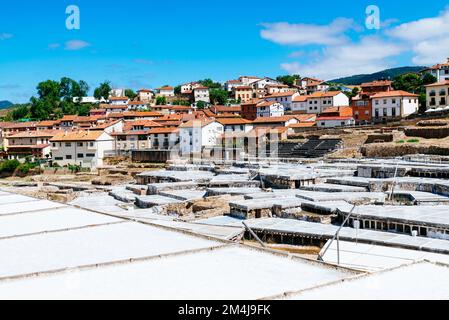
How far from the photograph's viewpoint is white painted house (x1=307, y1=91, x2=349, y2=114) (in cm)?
7062

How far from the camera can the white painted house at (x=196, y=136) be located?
2267 inches

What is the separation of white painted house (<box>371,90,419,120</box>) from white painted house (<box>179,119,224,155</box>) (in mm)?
17525

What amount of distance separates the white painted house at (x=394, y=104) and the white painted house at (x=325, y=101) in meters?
11.9

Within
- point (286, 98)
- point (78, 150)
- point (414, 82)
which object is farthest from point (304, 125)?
point (78, 150)

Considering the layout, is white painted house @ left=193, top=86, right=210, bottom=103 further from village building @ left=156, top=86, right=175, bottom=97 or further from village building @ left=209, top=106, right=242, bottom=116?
village building @ left=209, top=106, right=242, bottom=116

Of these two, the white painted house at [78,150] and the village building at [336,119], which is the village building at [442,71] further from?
the white painted house at [78,150]

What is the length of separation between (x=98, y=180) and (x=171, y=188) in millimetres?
13784

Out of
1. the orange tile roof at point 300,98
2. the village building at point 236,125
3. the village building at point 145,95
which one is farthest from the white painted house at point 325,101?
the village building at point 145,95

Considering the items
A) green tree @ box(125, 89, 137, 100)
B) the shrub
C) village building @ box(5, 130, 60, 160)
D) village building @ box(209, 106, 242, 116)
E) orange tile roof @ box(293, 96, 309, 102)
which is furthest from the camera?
green tree @ box(125, 89, 137, 100)

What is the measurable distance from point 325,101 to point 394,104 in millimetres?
15456

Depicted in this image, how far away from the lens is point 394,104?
56.7 meters

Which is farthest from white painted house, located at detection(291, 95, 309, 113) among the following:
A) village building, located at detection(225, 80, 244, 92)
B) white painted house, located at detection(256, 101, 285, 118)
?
village building, located at detection(225, 80, 244, 92)

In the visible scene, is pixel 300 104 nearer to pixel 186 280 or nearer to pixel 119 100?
pixel 119 100
